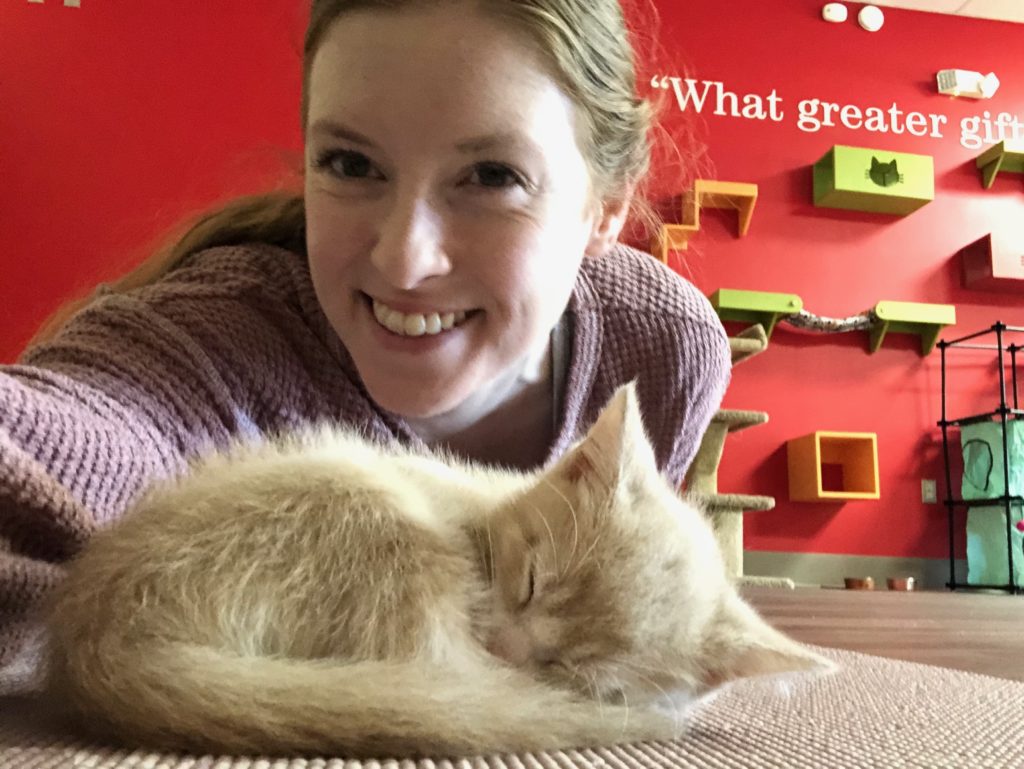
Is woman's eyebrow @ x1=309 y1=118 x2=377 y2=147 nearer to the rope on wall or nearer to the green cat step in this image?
the green cat step

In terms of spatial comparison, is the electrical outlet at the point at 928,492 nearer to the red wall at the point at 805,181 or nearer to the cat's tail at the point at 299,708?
the red wall at the point at 805,181

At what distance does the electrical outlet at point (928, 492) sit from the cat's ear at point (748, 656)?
3.84 metres

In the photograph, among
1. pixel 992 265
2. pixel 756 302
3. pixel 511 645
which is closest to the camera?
pixel 511 645

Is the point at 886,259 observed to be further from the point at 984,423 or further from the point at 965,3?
the point at 965,3

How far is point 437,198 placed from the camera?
105 centimetres

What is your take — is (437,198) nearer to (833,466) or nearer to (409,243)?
(409,243)

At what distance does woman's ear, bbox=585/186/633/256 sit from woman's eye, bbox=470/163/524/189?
0.31m

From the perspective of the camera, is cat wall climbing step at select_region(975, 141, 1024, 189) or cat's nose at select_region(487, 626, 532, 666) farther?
cat wall climbing step at select_region(975, 141, 1024, 189)

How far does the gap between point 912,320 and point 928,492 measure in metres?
0.83

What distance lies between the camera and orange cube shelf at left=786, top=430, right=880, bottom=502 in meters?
3.97

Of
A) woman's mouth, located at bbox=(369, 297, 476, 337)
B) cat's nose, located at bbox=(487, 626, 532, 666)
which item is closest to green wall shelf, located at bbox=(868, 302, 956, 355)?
woman's mouth, located at bbox=(369, 297, 476, 337)

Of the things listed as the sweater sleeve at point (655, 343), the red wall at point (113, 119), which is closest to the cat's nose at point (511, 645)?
the sweater sleeve at point (655, 343)

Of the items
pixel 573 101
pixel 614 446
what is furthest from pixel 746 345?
pixel 614 446

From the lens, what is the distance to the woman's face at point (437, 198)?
1018 millimetres
